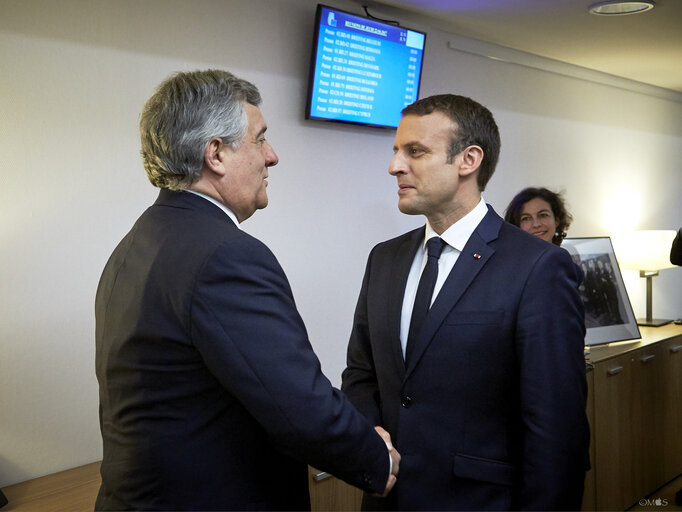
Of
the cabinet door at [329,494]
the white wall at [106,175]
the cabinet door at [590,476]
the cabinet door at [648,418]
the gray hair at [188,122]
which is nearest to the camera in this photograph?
the gray hair at [188,122]

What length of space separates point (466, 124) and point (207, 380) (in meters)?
0.96

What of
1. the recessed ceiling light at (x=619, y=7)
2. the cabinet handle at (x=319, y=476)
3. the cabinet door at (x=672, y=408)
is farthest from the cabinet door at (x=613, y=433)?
the recessed ceiling light at (x=619, y=7)

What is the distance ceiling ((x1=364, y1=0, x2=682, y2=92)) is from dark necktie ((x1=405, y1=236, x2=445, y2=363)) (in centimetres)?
198

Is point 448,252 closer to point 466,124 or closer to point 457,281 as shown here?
point 457,281

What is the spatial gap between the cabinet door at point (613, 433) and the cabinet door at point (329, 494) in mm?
1496

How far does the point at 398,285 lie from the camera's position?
1710 millimetres

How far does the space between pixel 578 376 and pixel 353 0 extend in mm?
2329

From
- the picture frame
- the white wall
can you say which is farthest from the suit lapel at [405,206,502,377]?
the picture frame

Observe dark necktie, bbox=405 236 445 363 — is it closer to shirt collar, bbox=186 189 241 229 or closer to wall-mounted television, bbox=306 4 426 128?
shirt collar, bbox=186 189 241 229

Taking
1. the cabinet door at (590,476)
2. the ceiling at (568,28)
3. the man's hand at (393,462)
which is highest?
the ceiling at (568,28)

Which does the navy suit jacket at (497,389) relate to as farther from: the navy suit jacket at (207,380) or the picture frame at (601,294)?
the picture frame at (601,294)

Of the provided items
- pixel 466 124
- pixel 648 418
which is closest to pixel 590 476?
pixel 648 418

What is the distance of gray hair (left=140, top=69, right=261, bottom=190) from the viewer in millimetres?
1355

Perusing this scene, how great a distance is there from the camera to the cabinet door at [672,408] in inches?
152
